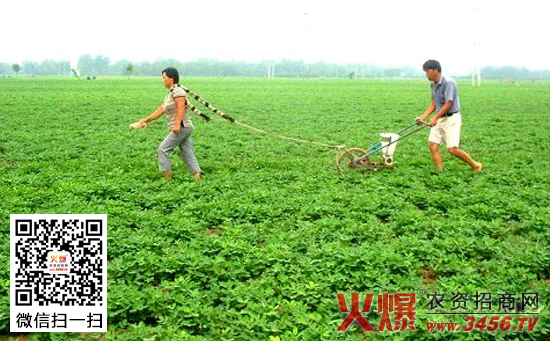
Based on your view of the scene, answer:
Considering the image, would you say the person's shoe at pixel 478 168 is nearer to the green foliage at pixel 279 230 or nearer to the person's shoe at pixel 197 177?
the green foliage at pixel 279 230

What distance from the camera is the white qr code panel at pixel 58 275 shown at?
4.34m

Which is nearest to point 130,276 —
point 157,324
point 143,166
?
point 157,324

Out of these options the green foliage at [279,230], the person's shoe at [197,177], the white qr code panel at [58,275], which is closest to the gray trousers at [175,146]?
the person's shoe at [197,177]

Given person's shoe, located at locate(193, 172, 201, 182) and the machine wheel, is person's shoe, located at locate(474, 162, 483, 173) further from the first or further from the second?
person's shoe, located at locate(193, 172, 201, 182)

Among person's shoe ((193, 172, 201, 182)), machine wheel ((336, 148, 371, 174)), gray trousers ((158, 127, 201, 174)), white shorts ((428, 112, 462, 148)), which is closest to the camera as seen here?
gray trousers ((158, 127, 201, 174))

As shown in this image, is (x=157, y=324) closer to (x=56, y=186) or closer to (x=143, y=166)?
(x=56, y=186)

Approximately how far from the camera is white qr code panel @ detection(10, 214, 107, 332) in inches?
171

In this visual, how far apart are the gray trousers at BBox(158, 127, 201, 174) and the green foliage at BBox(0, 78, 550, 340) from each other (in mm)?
304

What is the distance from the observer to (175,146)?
29.3ft

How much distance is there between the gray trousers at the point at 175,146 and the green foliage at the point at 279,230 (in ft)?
1.00

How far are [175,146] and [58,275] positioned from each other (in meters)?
4.80

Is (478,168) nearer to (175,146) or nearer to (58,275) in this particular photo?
(175,146)

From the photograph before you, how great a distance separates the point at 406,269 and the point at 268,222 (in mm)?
2103

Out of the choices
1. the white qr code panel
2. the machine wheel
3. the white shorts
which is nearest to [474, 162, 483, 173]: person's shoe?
the white shorts
